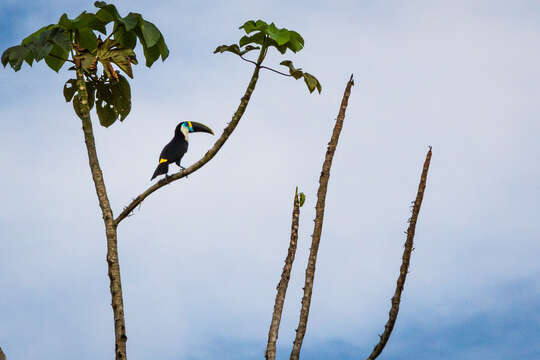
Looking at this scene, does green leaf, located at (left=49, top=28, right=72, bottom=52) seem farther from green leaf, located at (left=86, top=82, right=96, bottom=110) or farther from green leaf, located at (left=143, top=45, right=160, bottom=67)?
green leaf, located at (left=86, top=82, right=96, bottom=110)

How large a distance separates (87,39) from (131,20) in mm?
946

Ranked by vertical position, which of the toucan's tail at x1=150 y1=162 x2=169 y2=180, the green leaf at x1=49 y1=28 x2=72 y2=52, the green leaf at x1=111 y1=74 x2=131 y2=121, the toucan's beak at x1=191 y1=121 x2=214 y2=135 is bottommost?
the toucan's tail at x1=150 y1=162 x2=169 y2=180

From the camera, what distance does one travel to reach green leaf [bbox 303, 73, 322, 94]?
40.2 feet

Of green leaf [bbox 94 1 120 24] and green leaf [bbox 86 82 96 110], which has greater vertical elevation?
green leaf [bbox 94 1 120 24]

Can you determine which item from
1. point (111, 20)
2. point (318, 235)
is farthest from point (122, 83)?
point (318, 235)

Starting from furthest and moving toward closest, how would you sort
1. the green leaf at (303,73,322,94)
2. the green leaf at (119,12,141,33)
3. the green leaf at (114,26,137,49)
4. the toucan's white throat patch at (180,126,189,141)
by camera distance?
the toucan's white throat patch at (180,126,189,141) < the green leaf at (114,26,137,49) < the green leaf at (119,12,141,33) < the green leaf at (303,73,322,94)

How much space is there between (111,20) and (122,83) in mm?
1650

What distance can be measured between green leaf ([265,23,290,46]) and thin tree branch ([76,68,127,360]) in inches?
155

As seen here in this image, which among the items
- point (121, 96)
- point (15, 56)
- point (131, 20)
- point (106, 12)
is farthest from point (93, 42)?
point (121, 96)

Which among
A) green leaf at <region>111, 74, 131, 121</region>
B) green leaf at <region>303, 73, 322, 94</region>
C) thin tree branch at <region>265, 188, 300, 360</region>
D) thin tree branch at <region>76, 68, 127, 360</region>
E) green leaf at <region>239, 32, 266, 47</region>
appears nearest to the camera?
thin tree branch at <region>265, 188, 300, 360</region>

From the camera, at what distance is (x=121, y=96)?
14.7 metres

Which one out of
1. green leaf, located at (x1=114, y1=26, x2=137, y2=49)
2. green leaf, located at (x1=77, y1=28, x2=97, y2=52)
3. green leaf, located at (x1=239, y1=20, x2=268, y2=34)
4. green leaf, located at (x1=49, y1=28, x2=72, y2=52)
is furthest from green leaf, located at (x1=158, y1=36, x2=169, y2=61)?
green leaf, located at (x1=239, y1=20, x2=268, y2=34)

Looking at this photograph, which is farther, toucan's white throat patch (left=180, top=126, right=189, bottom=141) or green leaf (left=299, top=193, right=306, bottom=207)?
toucan's white throat patch (left=180, top=126, right=189, bottom=141)

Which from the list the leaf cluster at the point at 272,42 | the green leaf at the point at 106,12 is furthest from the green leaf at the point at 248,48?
the green leaf at the point at 106,12
